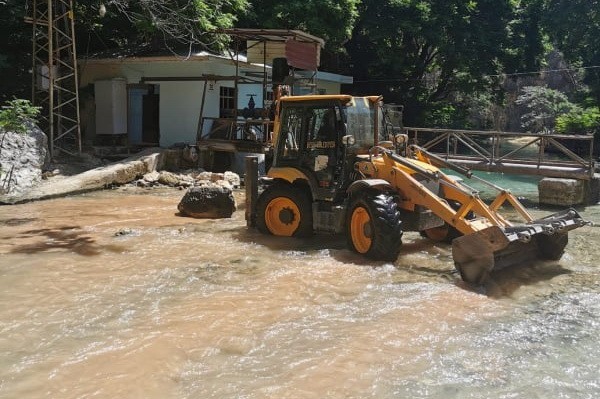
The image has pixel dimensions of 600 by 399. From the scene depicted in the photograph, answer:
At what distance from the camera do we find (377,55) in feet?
90.5

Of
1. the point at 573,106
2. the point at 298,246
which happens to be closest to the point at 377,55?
the point at 573,106

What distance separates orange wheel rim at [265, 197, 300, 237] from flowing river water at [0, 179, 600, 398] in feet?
0.70

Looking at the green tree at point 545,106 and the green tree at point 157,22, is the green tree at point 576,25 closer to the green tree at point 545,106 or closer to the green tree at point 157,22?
the green tree at point 545,106

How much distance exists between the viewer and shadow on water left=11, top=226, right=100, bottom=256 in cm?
814

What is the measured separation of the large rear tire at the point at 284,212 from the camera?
884 cm

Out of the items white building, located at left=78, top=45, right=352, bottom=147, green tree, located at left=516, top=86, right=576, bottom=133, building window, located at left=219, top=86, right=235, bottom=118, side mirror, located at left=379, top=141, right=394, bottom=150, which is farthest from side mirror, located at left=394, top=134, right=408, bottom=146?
green tree, located at left=516, top=86, right=576, bottom=133

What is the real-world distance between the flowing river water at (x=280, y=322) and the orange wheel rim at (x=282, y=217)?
0.21 metres

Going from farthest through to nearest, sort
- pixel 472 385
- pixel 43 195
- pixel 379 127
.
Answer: pixel 43 195 < pixel 379 127 < pixel 472 385

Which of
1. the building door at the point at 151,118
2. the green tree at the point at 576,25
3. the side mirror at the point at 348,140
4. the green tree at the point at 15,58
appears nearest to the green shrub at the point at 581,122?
the green tree at the point at 576,25

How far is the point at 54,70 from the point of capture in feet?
50.3

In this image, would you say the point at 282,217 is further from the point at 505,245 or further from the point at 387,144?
the point at 505,245

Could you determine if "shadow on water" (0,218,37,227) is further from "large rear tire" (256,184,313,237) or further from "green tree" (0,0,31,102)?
"green tree" (0,0,31,102)

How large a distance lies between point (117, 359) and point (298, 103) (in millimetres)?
4905

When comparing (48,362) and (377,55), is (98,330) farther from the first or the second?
(377,55)
